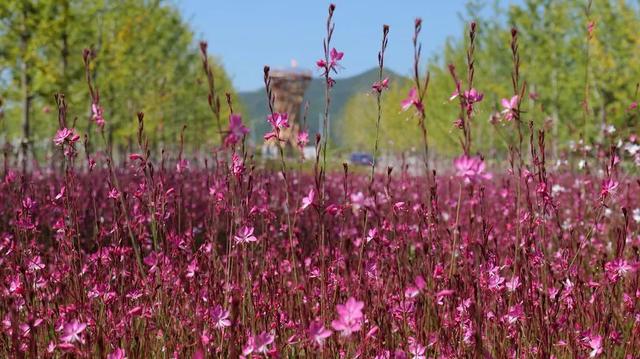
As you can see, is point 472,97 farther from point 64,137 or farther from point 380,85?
point 64,137

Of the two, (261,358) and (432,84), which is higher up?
(432,84)

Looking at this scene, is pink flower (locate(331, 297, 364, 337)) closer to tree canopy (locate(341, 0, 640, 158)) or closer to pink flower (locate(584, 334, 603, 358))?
pink flower (locate(584, 334, 603, 358))

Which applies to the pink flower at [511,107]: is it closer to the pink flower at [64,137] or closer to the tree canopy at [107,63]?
the pink flower at [64,137]

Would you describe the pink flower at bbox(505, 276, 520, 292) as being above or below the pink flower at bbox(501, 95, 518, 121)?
below

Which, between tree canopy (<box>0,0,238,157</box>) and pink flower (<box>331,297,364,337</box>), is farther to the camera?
tree canopy (<box>0,0,238,157</box>)

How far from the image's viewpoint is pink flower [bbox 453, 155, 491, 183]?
1.74m

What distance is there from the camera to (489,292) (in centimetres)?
320

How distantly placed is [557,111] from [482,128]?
176 inches

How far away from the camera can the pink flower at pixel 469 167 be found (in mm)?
1739

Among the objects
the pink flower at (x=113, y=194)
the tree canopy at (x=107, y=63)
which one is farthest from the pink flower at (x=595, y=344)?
the tree canopy at (x=107, y=63)

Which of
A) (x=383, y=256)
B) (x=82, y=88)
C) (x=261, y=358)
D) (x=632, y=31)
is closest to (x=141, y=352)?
(x=261, y=358)

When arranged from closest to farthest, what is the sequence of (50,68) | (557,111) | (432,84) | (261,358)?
1. (261,358)
2. (50,68)
3. (557,111)
4. (432,84)

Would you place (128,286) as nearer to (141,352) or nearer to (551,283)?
(141,352)

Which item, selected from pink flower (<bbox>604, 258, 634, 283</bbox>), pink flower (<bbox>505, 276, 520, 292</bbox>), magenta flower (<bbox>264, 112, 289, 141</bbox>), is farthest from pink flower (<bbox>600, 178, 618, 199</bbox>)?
magenta flower (<bbox>264, 112, 289, 141</bbox>)
